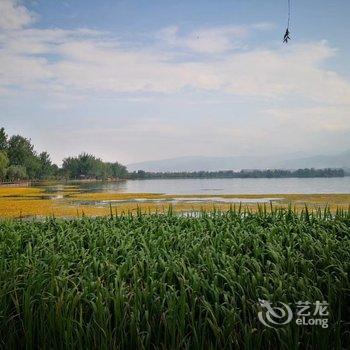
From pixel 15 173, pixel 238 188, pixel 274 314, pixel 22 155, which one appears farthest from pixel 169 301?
pixel 22 155

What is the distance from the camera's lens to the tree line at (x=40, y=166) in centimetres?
4462

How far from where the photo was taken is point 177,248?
14.4 feet

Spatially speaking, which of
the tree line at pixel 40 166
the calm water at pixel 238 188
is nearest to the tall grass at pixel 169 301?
the calm water at pixel 238 188

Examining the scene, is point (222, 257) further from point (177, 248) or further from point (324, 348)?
point (324, 348)

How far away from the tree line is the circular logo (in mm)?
37434

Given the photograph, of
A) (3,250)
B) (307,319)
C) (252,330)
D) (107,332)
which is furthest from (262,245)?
(3,250)

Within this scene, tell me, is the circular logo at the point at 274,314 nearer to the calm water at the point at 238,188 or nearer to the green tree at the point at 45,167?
the calm water at the point at 238,188

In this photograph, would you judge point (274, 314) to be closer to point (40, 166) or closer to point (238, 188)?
point (238, 188)

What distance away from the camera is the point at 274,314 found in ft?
9.45

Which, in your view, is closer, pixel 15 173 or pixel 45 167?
pixel 15 173

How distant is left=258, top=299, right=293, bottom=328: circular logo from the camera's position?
9.35 feet

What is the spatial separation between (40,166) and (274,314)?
179 feet

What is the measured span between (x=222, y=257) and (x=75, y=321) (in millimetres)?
1449

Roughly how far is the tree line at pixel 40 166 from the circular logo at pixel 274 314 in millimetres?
37434
